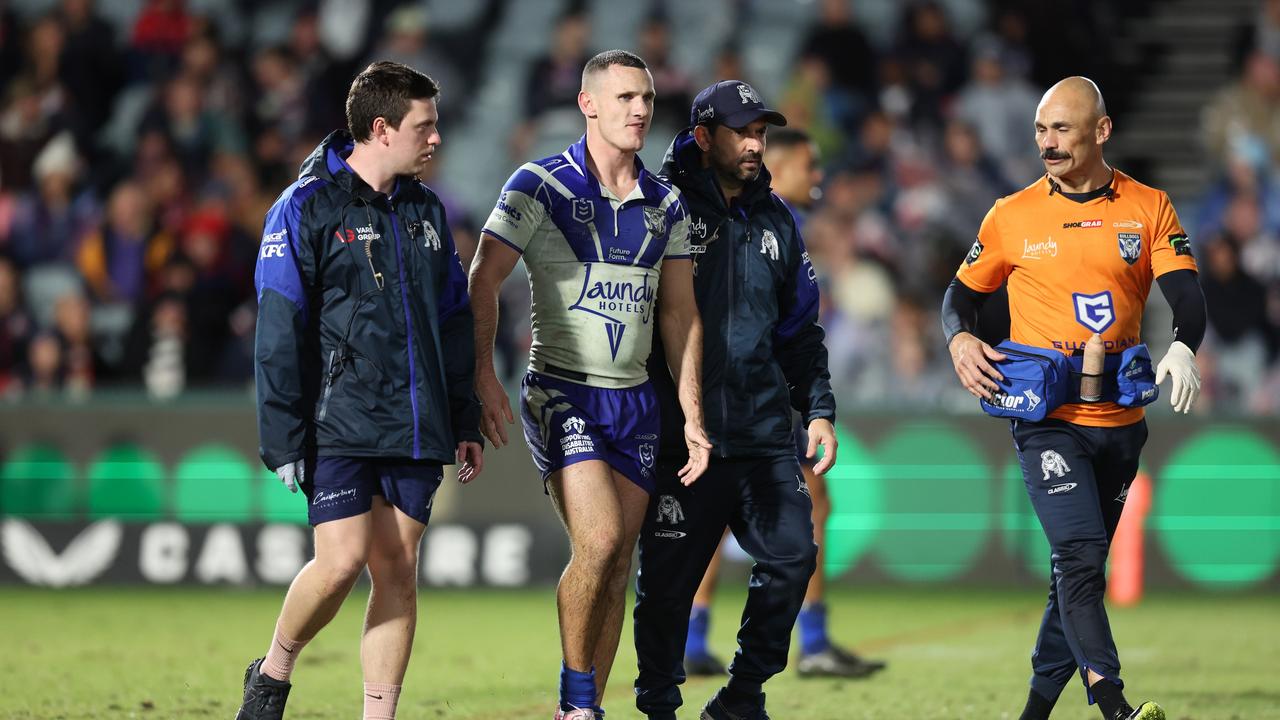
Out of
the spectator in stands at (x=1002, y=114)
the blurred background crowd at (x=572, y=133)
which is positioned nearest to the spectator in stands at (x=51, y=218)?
the blurred background crowd at (x=572, y=133)

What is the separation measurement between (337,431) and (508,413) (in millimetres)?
631

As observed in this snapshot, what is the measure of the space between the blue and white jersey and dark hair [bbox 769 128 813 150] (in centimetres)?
248

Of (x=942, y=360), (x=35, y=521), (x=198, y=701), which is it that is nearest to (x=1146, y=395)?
(x=198, y=701)

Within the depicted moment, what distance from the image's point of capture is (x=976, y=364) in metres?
6.61

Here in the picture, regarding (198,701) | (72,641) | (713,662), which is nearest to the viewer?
(198,701)

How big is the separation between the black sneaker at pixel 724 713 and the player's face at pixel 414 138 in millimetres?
2255

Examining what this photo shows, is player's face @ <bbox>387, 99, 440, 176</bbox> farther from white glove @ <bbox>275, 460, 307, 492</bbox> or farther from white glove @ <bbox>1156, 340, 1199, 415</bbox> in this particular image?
white glove @ <bbox>1156, 340, 1199, 415</bbox>

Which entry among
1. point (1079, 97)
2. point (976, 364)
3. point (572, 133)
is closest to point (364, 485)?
point (976, 364)

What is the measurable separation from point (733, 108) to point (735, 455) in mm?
1287

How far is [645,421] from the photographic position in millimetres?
6230

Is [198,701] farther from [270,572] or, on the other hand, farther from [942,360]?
[942,360]

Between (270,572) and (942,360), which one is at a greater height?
(942,360)

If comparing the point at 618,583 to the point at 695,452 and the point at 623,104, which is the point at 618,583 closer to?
the point at 695,452

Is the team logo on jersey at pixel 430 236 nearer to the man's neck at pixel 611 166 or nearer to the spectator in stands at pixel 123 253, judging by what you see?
the man's neck at pixel 611 166
